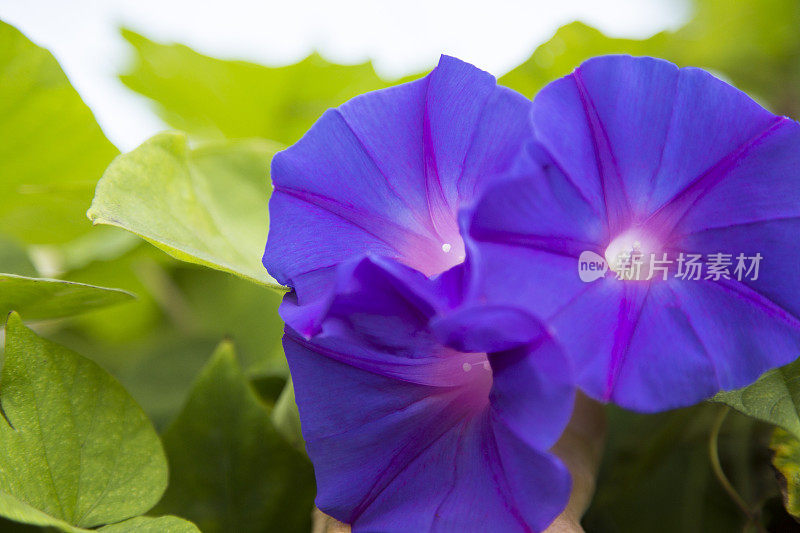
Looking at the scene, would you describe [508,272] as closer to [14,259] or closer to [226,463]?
[226,463]

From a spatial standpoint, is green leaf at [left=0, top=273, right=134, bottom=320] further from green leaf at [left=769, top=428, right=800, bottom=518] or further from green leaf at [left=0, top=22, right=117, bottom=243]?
green leaf at [left=769, top=428, right=800, bottom=518]

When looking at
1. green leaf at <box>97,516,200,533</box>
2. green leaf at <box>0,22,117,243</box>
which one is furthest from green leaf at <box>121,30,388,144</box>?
green leaf at <box>97,516,200,533</box>

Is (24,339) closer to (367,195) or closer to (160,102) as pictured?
(367,195)

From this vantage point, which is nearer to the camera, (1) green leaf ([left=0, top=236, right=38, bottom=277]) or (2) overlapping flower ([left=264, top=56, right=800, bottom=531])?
(2) overlapping flower ([left=264, top=56, right=800, bottom=531])

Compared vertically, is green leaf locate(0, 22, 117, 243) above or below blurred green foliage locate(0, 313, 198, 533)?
above

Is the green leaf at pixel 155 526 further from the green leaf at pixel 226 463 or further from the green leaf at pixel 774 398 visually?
the green leaf at pixel 774 398

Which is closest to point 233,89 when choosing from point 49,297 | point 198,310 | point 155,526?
→ point 198,310

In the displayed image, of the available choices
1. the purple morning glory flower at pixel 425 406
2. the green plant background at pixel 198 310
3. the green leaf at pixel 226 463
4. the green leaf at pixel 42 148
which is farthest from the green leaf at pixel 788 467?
the green leaf at pixel 42 148
